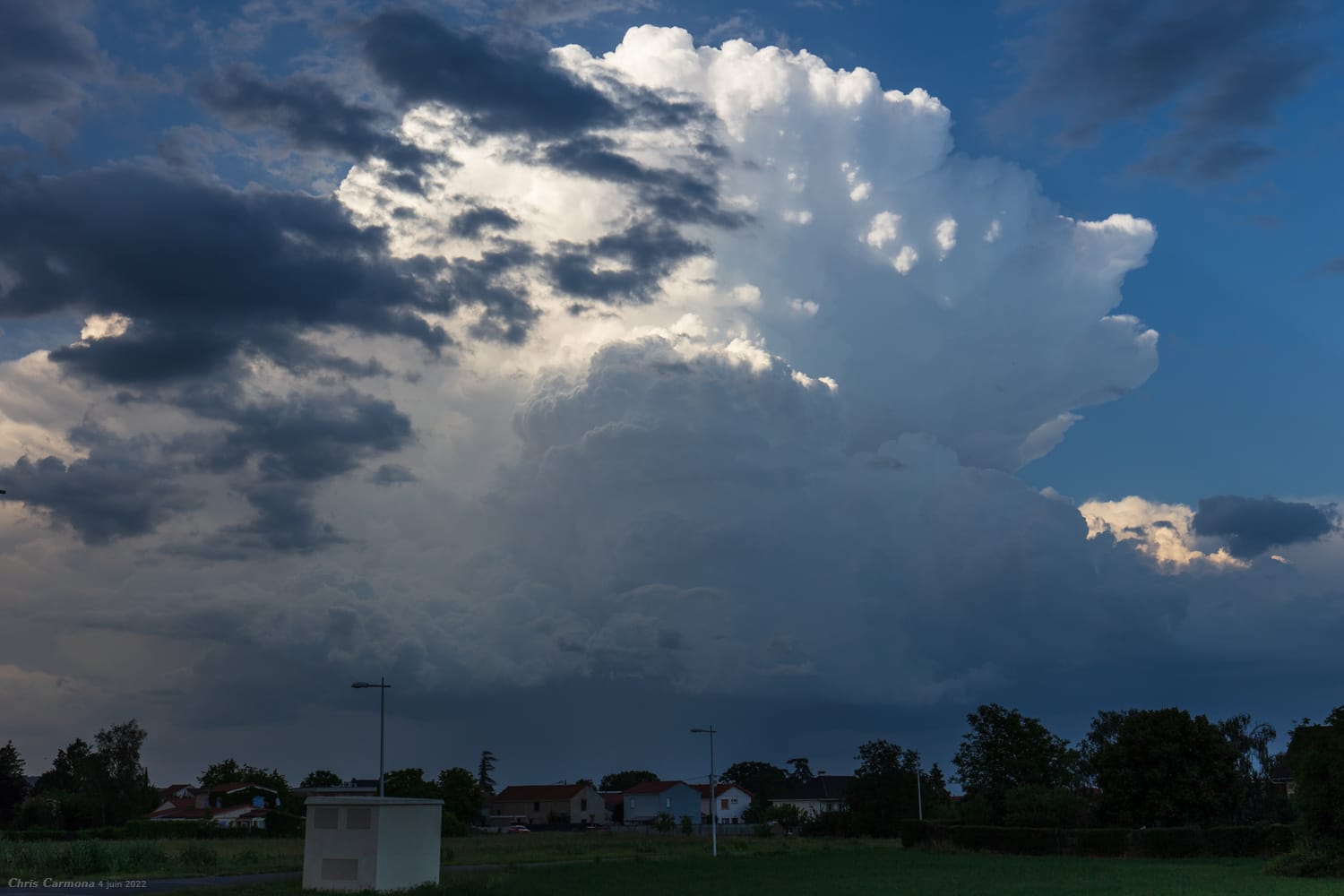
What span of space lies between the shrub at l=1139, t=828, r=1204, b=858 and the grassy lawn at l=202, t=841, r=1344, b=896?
3.64m

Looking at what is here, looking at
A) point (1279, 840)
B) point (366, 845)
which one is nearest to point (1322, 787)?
point (1279, 840)

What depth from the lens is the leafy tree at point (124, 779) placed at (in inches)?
5157

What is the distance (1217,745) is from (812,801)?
11616 centimetres

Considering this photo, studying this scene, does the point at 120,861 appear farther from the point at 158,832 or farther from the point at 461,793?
the point at 461,793

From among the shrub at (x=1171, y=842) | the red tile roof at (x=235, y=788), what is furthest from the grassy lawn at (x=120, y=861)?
the red tile roof at (x=235, y=788)

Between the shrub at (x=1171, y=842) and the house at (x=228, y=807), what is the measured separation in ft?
284

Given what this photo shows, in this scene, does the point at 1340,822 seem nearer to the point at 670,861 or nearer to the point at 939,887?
the point at 939,887

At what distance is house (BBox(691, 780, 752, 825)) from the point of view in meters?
177

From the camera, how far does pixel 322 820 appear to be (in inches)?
1677

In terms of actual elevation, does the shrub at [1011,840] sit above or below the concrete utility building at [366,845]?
below

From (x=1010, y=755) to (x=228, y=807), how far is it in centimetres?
9306

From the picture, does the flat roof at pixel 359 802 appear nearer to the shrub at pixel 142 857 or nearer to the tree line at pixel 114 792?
the shrub at pixel 142 857

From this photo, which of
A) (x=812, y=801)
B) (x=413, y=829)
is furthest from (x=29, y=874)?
(x=812, y=801)

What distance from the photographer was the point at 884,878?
53906mm
